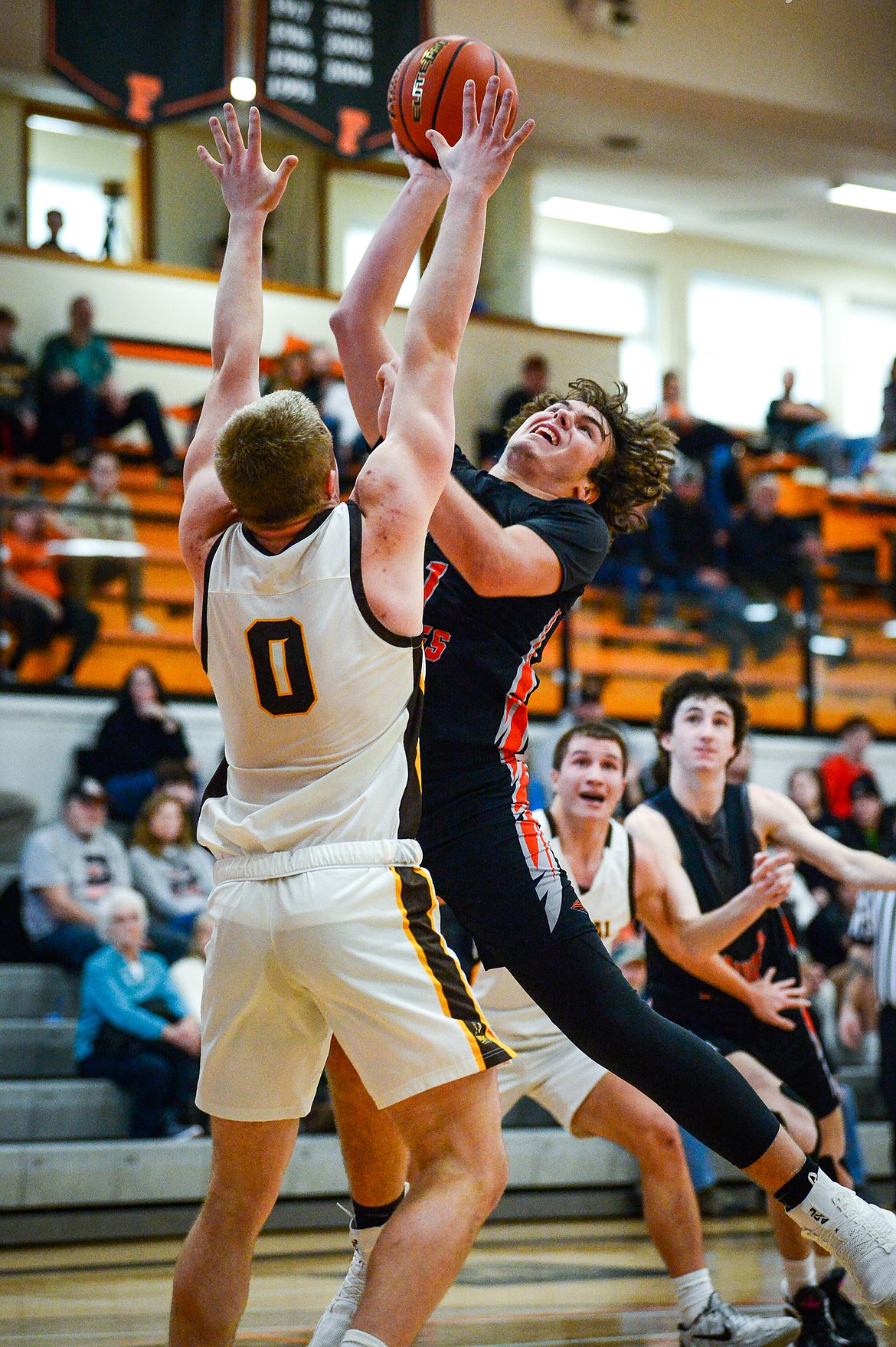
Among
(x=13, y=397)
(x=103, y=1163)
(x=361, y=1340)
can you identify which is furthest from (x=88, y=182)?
(x=361, y=1340)

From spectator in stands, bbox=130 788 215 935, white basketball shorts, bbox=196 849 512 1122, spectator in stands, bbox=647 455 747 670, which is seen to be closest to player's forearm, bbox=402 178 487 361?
white basketball shorts, bbox=196 849 512 1122

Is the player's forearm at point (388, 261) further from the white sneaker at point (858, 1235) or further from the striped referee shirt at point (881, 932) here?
the striped referee shirt at point (881, 932)

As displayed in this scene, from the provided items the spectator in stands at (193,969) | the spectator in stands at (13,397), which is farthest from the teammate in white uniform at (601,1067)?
the spectator in stands at (13,397)

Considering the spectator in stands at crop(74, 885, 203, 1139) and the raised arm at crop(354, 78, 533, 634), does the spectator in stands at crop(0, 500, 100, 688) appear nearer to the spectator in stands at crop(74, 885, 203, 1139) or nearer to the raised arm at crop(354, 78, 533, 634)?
the spectator in stands at crop(74, 885, 203, 1139)

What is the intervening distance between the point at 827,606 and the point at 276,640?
9.76 metres

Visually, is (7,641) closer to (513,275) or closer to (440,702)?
(440,702)

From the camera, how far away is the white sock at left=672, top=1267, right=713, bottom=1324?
13.4ft

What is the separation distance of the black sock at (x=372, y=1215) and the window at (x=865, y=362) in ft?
56.7

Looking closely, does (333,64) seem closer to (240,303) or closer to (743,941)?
(743,941)

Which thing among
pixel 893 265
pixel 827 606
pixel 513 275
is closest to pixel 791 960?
pixel 827 606

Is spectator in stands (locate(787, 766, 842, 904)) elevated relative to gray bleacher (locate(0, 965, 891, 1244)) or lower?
elevated

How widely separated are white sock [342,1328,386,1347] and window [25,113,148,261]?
13.4 m

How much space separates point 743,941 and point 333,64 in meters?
6.78

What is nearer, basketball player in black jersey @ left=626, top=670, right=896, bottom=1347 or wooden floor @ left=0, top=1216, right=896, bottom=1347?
wooden floor @ left=0, top=1216, right=896, bottom=1347
